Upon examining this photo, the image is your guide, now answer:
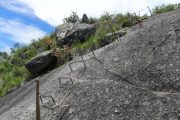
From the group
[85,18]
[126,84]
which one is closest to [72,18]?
[85,18]

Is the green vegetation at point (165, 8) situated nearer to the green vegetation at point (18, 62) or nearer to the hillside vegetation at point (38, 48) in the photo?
the hillside vegetation at point (38, 48)

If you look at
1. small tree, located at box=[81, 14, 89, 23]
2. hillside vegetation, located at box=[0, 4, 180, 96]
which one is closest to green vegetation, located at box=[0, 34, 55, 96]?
hillside vegetation, located at box=[0, 4, 180, 96]

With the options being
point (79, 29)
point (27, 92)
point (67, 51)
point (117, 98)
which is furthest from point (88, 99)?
point (79, 29)

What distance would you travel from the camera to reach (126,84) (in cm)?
1251

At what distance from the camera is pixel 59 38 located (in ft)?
79.1

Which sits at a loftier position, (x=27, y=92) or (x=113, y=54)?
(x=113, y=54)

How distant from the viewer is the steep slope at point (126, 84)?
11.2 m

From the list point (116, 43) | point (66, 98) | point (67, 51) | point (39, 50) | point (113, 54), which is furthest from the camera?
point (39, 50)

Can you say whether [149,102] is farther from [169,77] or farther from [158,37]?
[158,37]

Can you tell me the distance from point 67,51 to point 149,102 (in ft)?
36.4

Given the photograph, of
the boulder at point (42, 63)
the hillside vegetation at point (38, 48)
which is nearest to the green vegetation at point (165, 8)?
the hillside vegetation at point (38, 48)

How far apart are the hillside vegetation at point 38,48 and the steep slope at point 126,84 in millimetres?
4621

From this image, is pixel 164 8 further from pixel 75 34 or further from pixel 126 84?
pixel 126 84

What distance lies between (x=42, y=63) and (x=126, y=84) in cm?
1069
